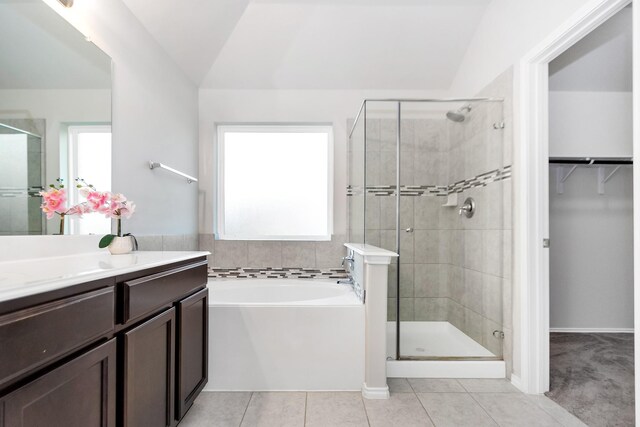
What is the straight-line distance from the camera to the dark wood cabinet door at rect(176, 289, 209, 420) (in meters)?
1.48

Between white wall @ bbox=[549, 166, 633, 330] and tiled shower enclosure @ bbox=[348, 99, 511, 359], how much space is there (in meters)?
1.15

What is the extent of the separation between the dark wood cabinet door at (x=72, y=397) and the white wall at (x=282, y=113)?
222 cm

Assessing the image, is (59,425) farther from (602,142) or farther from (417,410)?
(602,142)

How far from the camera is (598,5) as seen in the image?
1500 millimetres

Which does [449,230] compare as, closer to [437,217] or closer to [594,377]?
[437,217]

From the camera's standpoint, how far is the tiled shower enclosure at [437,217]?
92.7 inches

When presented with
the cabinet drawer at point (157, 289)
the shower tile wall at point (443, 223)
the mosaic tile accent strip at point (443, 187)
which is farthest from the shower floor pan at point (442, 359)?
the cabinet drawer at point (157, 289)

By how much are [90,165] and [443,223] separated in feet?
7.82

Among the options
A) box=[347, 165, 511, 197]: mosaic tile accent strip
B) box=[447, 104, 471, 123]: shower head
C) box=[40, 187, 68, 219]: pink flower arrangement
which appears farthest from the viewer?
box=[447, 104, 471, 123]: shower head

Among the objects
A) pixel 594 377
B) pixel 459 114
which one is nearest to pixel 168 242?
pixel 459 114

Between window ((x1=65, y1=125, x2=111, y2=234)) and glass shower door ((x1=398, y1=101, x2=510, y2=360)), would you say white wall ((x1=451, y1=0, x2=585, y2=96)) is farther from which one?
window ((x1=65, y1=125, x2=111, y2=234))

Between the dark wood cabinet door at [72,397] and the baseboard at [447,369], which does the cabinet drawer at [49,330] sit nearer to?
the dark wood cabinet door at [72,397]

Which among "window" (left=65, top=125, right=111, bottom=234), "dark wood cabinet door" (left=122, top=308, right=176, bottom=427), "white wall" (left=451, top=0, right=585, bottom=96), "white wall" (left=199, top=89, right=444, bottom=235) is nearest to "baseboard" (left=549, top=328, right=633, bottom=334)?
"white wall" (left=199, top=89, right=444, bottom=235)

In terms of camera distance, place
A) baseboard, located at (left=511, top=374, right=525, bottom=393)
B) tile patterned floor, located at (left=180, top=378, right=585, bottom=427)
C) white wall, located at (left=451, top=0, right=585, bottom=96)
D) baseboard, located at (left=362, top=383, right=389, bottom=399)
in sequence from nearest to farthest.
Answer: tile patterned floor, located at (left=180, top=378, right=585, bottom=427) → white wall, located at (left=451, top=0, right=585, bottom=96) → baseboard, located at (left=362, top=383, right=389, bottom=399) → baseboard, located at (left=511, top=374, right=525, bottom=393)
